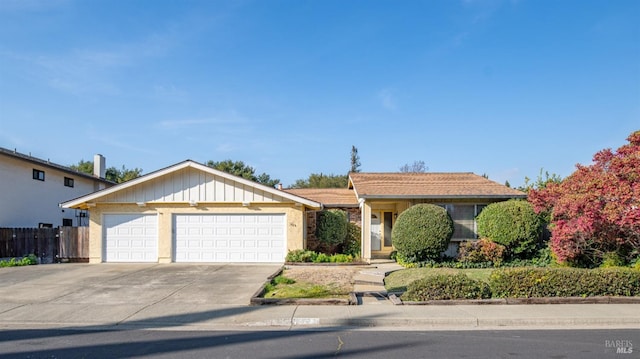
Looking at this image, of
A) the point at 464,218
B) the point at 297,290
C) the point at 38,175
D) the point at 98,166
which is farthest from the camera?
the point at 98,166

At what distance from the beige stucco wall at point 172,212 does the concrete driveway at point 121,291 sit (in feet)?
4.43

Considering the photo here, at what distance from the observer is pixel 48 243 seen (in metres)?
17.8

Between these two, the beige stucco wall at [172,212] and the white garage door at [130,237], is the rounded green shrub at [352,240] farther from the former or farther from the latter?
the white garage door at [130,237]

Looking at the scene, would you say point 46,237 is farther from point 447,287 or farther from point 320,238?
point 447,287

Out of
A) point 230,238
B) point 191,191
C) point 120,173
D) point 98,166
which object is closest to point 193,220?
point 191,191

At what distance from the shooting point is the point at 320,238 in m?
18.7

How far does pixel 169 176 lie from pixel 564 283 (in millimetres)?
14000

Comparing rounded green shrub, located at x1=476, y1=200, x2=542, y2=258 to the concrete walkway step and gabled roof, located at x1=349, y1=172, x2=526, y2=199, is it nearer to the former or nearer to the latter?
gabled roof, located at x1=349, y1=172, x2=526, y2=199

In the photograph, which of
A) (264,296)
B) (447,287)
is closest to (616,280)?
(447,287)

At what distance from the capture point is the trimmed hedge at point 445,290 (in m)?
9.01

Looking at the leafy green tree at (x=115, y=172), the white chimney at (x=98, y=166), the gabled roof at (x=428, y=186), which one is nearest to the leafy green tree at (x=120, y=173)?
the leafy green tree at (x=115, y=172)

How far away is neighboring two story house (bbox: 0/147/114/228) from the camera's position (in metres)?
19.4

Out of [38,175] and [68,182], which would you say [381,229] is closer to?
[38,175]

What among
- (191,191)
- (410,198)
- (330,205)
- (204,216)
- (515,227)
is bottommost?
(515,227)
